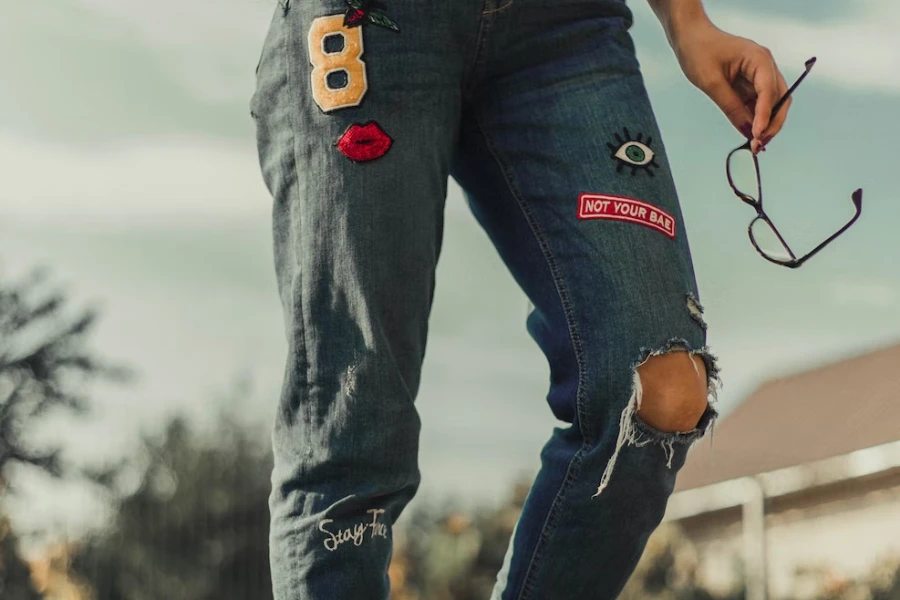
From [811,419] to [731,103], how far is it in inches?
139

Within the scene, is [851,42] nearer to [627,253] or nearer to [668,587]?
[627,253]

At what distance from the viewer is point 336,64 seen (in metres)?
1.11

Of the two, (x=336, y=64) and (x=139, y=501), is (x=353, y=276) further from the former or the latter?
(x=139, y=501)

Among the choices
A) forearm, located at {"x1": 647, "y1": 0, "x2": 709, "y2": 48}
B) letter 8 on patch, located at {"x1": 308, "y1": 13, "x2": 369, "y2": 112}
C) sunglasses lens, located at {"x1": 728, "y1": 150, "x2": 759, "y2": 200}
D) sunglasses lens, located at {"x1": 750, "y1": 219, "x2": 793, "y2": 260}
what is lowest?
sunglasses lens, located at {"x1": 750, "y1": 219, "x2": 793, "y2": 260}

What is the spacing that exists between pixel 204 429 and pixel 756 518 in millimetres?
3927

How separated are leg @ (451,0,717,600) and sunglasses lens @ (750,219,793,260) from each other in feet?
0.48

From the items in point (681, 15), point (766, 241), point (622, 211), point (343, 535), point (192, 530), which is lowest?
point (192, 530)

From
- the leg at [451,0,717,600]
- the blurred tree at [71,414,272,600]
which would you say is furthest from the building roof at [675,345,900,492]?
the blurred tree at [71,414,272,600]

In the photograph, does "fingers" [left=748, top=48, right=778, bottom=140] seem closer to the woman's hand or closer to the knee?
the woman's hand

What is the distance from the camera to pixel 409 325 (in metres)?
1.09

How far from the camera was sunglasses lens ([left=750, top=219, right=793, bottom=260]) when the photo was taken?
3.96 feet

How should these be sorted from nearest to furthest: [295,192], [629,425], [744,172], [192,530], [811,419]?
[629,425], [295,192], [744,172], [811,419], [192,530]

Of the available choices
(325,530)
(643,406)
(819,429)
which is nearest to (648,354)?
(643,406)

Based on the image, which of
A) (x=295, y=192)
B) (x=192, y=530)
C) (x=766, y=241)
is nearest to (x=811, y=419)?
(x=766, y=241)
